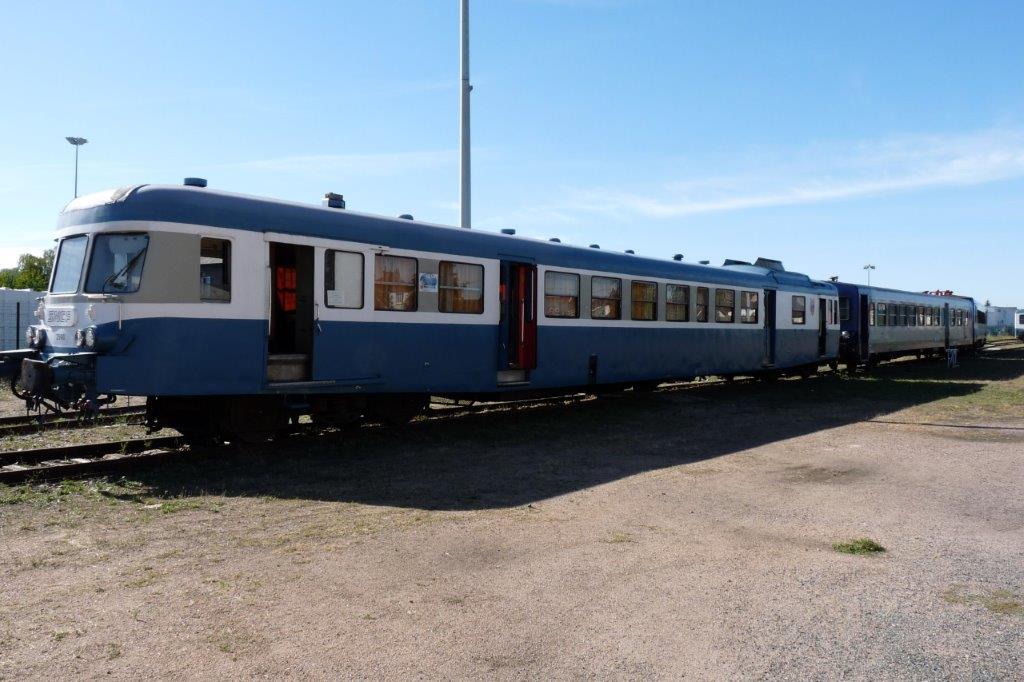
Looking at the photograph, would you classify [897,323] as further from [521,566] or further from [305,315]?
[521,566]

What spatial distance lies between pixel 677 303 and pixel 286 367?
32.7ft

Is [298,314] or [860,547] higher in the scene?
[298,314]

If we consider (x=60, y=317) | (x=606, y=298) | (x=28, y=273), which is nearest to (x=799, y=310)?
(x=606, y=298)

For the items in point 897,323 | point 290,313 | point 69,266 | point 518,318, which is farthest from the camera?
point 897,323

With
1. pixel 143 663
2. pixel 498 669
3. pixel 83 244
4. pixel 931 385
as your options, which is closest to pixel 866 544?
pixel 498 669

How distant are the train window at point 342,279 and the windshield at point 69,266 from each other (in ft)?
9.42

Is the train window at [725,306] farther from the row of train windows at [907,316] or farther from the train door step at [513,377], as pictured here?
the row of train windows at [907,316]

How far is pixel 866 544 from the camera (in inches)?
255

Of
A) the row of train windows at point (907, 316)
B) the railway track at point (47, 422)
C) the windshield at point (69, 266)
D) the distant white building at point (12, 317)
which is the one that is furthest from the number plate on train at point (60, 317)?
the row of train windows at point (907, 316)

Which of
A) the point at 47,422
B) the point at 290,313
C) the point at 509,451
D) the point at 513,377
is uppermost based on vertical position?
the point at 290,313

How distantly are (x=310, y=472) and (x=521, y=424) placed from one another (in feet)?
16.8

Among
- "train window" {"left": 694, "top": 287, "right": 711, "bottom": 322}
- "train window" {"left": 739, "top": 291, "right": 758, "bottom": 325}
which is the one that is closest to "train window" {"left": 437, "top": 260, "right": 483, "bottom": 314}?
"train window" {"left": 694, "top": 287, "right": 711, "bottom": 322}

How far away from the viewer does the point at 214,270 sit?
978cm

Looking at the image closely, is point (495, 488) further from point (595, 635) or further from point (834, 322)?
point (834, 322)
